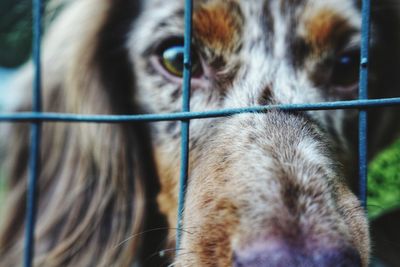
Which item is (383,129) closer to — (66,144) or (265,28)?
(265,28)

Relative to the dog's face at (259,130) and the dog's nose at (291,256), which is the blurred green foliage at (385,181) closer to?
the dog's face at (259,130)

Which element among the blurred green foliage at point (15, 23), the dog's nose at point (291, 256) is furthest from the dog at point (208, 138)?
the blurred green foliage at point (15, 23)

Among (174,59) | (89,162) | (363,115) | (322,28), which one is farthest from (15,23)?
(363,115)

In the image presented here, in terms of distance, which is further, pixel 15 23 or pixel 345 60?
pixel 15 23

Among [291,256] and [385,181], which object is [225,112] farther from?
[385,181]

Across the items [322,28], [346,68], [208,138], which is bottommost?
[208,138]

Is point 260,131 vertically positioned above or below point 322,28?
below

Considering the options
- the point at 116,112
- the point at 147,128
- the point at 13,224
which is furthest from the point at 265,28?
the point at 13,224
